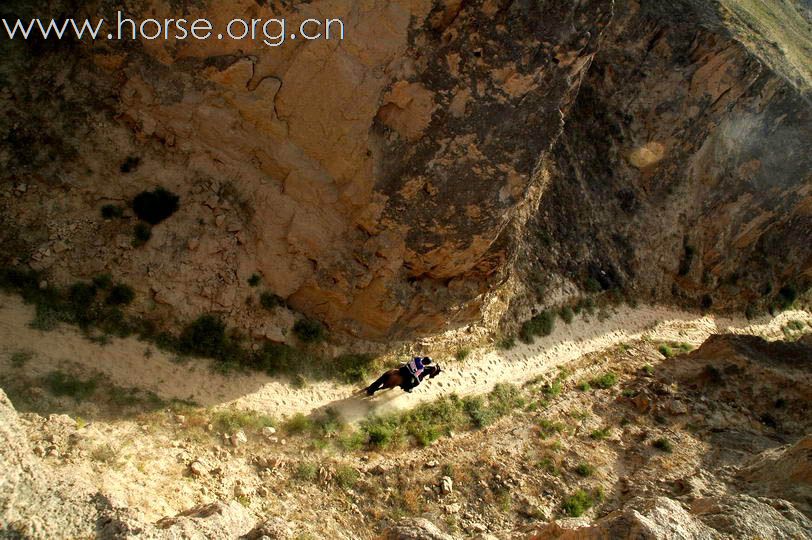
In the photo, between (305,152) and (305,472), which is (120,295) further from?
(305,472)

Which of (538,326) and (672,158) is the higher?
(672,158)

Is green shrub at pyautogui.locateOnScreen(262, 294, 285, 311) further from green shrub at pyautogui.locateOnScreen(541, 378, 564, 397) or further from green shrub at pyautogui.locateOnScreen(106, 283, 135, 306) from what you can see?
green shrub at pyautogui.locateOnScreen(541, 378, 564, 397)

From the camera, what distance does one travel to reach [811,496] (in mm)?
9906

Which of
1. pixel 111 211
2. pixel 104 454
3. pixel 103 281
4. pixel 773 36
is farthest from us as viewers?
pixel 773 36

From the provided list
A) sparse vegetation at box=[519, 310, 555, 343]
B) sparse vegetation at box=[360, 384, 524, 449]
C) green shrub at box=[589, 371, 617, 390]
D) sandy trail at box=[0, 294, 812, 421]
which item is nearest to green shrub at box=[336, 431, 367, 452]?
sparse vegetation at box=[360, 384, 524, 449]

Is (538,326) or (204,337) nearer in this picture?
(204,337)

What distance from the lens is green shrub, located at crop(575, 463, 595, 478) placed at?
14742 millimetres

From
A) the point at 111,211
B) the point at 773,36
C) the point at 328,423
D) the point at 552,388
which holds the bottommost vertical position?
the point at 328,423

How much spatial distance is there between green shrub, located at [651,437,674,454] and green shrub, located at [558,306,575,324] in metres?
6.10

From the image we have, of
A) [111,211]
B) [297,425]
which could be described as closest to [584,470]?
[297,425]

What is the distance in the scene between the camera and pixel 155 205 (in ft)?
44.9

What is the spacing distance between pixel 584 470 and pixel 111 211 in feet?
46.5

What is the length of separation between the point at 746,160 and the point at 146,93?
25257mm

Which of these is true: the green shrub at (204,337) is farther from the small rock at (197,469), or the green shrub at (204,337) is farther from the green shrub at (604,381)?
the green shrub at (604,381)
